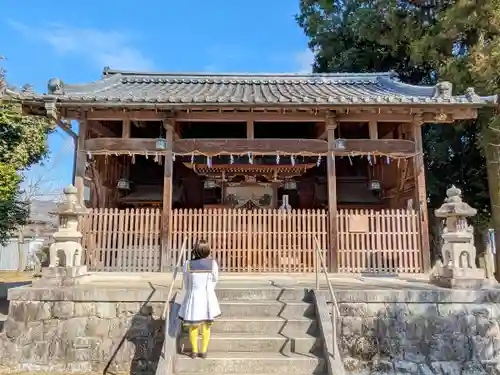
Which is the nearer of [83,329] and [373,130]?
[83,329]

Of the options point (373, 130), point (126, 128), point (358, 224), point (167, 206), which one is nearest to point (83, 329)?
point (167, 206)

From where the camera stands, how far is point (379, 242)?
893 centimetres

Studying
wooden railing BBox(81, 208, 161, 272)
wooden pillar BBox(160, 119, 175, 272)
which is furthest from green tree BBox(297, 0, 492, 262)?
wooden railing BBox(81, 208, 161, 272)

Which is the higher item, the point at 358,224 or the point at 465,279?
the point at 358,224

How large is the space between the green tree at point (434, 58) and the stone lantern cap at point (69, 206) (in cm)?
988

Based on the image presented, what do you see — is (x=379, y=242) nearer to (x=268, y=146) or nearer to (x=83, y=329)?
(x=268, y=146)

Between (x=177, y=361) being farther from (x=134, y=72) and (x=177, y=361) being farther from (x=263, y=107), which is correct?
(x=134, y=72)

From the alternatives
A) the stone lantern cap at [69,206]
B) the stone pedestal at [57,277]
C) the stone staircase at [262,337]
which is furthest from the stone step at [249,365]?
the stone lantern cap at [69,206]

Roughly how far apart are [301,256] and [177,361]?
4.50m

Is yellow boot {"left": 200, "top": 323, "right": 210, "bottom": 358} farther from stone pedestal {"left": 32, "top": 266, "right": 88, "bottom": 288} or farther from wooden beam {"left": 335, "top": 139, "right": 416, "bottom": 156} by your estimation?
wooden beam {"left": 335, "top": 139, "right": 416, "bottom": 156}

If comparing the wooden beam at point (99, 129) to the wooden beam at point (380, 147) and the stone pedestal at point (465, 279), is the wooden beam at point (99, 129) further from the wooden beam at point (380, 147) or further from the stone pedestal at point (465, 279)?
the stone pedestal at point (465, 279)

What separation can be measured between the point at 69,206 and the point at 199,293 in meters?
3.47

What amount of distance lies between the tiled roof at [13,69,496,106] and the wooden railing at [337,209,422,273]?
2694 mm

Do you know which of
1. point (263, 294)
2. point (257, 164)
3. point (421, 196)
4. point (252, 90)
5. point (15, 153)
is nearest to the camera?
point (263, 294)
